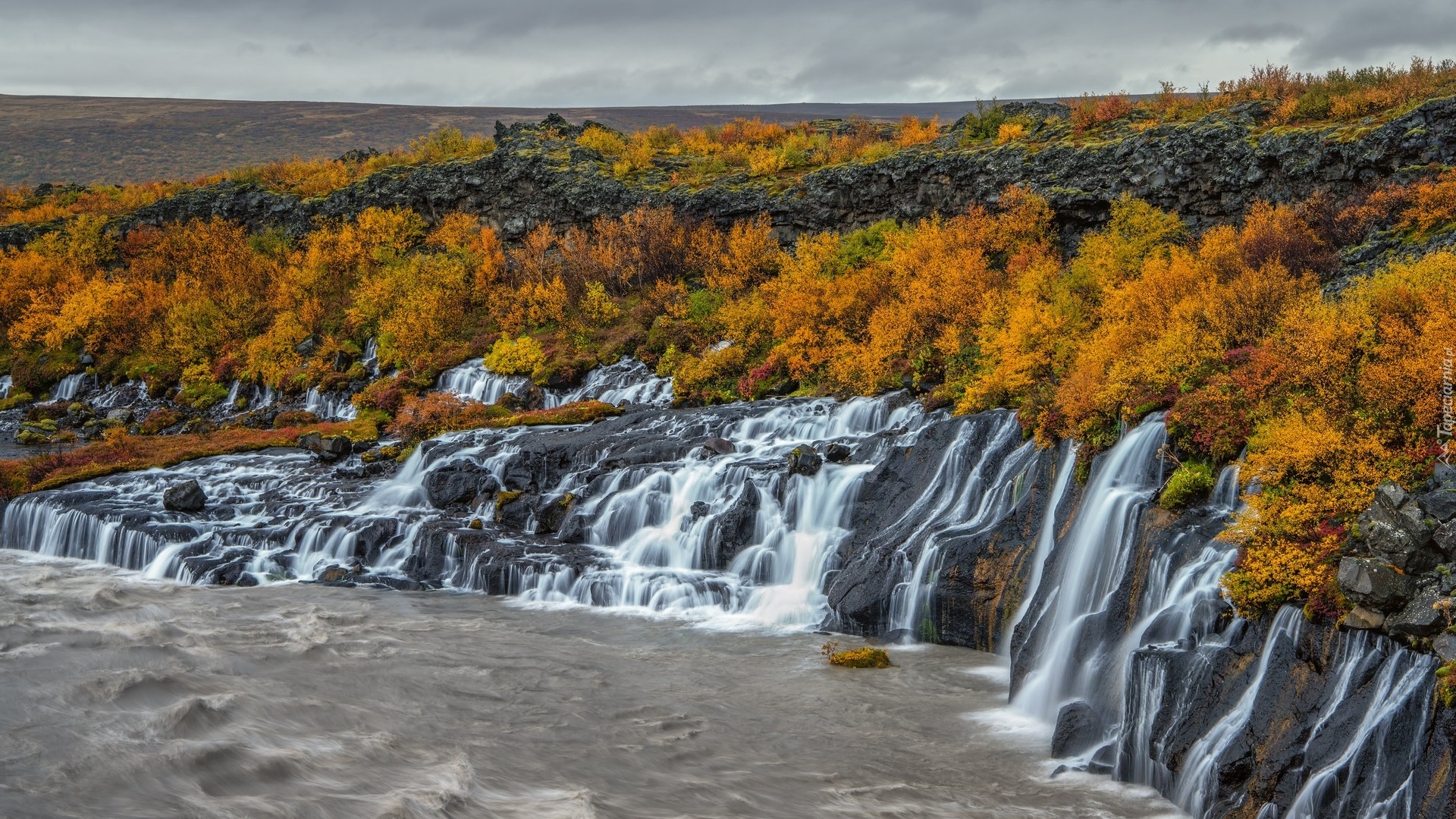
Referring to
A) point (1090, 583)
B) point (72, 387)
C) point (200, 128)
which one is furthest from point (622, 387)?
point (200, 128)

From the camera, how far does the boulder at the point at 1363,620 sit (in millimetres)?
12492

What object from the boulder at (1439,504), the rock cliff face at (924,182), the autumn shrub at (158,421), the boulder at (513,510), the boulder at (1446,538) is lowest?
the autumn shrub at (158,421)

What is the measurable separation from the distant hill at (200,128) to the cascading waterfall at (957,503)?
392 ft

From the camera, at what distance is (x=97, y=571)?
28.2m

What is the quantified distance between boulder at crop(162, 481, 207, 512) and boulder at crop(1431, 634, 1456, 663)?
32.9m

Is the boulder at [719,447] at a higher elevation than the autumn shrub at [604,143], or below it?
below

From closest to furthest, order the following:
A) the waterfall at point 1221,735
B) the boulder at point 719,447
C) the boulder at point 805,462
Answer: the waterfall at point 1221,735 → the boulder at point 805,462 → the boulder at point 719,447

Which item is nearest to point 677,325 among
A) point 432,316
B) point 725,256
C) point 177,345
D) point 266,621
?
point 725,256

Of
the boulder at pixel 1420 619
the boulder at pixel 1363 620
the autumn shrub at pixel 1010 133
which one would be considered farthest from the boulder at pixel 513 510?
the autumn shrub at pixel 1010 133

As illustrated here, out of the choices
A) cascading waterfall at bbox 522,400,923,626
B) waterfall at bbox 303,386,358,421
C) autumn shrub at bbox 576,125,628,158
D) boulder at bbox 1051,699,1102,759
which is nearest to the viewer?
boulder at bbox 1051,699,1102,759

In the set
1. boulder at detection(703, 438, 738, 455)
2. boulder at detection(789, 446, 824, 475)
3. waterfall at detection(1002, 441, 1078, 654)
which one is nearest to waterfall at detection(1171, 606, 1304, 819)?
waterfall at detection(1002, 441, 1078, 654)

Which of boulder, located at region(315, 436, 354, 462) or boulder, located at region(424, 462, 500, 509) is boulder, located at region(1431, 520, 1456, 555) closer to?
boulder, located at region(424, 462, 500, 509)

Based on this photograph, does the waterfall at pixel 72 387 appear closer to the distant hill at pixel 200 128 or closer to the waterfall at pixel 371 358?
the waterfall at pixel 371 358

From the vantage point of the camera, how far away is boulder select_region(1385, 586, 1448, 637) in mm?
11930
